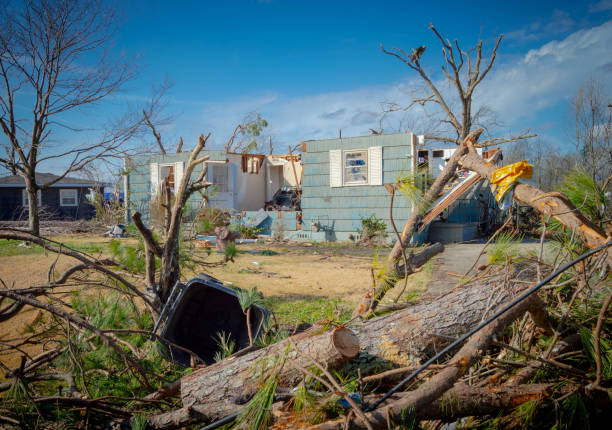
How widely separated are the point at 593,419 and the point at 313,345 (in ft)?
5.64

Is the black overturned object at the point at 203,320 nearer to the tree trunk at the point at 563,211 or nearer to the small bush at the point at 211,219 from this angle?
the tree trunk at the point at 563,211

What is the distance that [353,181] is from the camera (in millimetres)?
13000

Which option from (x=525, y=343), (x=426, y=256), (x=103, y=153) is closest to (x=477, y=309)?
(x=525, y=343)

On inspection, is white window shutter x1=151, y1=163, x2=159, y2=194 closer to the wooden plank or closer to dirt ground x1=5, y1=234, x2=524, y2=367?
dirt ground x1=5, y1=234, x2=524, y2=367

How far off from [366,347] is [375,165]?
10.4m

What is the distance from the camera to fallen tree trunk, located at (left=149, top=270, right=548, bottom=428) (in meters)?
2.14

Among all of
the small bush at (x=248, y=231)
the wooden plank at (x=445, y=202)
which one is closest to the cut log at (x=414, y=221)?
the wooden plank at (x=445, y=202)

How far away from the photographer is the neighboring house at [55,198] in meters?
24.3

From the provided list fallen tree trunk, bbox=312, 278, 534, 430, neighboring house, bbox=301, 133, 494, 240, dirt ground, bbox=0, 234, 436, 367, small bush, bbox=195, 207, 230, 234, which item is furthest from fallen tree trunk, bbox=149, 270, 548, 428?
small bush, bbox=195, 207, 230, 234

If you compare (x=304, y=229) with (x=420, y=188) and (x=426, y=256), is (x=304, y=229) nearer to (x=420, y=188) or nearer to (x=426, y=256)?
(x=426, y=256)

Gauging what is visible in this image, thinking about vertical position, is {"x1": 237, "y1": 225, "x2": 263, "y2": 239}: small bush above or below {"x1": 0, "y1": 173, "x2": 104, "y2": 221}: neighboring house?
below

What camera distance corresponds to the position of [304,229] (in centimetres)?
1383

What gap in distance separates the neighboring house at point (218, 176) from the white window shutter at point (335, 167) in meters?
4.35

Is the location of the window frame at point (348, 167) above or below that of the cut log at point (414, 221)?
above
